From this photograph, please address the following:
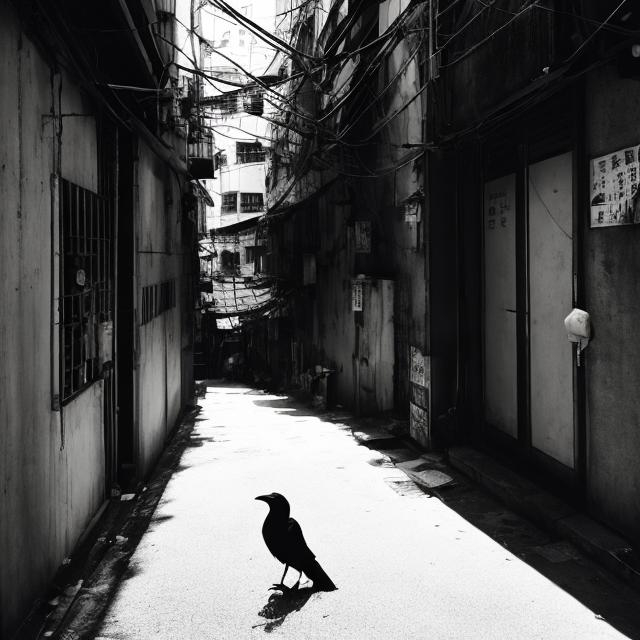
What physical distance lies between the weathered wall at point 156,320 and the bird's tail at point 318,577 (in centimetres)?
506

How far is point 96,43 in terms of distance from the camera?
788cm

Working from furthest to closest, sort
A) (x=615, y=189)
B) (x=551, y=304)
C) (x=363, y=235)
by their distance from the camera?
(x=363, y=235), (x=551, y=304), (x=615, y=189)

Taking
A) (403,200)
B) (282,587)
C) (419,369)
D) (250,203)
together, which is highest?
(250,203)

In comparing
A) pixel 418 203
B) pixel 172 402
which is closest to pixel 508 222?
pixel 418 203

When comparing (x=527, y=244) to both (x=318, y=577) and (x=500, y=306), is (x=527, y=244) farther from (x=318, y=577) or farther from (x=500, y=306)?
(x=318, y=577)

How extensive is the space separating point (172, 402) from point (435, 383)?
266 inches

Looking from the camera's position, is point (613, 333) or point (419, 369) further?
point (419, 369)

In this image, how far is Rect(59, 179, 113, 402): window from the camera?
6.64 metres

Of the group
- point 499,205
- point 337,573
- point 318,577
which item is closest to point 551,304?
point 499,205

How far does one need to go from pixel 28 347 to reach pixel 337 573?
3.48 m

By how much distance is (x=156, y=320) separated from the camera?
1233cm

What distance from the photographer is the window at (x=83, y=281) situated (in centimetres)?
664

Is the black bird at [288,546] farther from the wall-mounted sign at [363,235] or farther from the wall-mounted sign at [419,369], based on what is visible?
the wall-mounted sign at [363,235]

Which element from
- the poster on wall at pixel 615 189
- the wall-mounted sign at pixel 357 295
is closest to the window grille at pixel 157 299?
the wall-mounted sign at pixel 357 295
